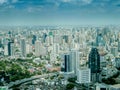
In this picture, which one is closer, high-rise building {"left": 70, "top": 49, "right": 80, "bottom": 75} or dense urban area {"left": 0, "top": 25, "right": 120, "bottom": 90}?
dense urban area {"left": 0, "top": 25, "right": 120, "bottom": 90}

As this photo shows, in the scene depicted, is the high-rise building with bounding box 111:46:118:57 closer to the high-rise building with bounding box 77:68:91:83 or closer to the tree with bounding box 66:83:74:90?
the high-rise building with bounding box 77:68:91:83

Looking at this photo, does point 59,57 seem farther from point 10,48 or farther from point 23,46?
point 10,48

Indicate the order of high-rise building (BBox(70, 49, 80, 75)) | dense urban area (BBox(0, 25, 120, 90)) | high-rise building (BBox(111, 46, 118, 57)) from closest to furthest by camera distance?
dense urban area (BBox(0, 25, 120, 90)) → high-rise building (BBox(70, 49, 80, 75)) → high-rise building (BBox(111, 46, 118, 57))

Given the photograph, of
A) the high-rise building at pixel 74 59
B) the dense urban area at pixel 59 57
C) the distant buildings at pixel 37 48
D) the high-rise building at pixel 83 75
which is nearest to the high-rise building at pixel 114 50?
the dense urban area at pixel 59 57

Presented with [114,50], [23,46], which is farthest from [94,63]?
[23,46]

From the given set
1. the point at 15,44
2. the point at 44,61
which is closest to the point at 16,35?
the point at 15,44

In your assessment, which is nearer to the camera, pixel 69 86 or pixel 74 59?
pixel 69 86

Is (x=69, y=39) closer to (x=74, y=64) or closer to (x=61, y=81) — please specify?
(x=74, y=64)

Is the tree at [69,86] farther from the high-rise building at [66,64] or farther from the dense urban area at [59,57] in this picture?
the high-rise building at [66,64]

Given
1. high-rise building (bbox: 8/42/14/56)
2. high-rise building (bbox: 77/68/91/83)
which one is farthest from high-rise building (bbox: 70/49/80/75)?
high-rise building (bbox: 8/42/14/56)
